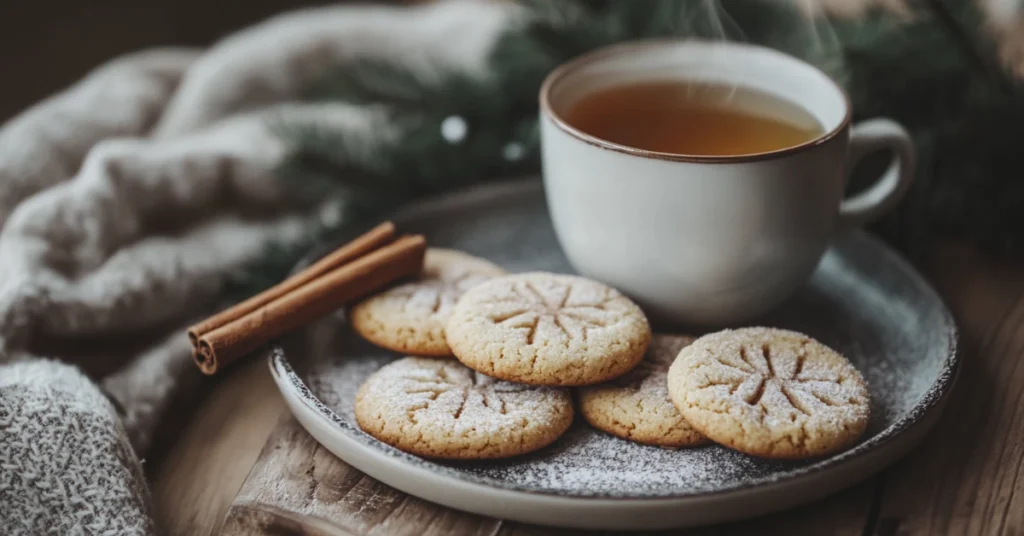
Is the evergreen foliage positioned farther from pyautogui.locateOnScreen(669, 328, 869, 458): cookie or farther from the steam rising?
pyautogui.locateOnScreen(669, 328, 869, 458): cookie

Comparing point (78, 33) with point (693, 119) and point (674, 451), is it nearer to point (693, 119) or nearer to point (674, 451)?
point (693, 119)

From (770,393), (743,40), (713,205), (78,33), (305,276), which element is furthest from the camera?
(78,33)

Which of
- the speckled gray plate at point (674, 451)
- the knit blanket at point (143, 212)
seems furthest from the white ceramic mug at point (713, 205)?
the knit blanket at point (143, 212)

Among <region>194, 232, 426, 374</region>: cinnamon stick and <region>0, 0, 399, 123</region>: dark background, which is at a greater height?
<region>0, 0, 399, 123</region>: dark background

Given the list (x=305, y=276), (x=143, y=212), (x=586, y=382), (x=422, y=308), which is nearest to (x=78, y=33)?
(x=143, y=212)

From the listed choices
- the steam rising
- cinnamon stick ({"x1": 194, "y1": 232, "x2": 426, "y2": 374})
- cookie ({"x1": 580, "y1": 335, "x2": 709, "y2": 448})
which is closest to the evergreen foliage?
the steam rising

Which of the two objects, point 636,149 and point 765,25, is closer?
point 636,149

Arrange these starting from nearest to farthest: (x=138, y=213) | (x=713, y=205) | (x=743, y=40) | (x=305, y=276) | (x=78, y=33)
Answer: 1. (x=713, y=205)
2. (x=305, y=276)
3. (x=138, y=213)
4. (x=743, y=40)
5. (x=78, y=33)
